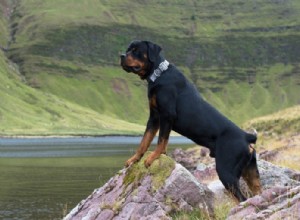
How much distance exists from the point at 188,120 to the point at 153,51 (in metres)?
1.65

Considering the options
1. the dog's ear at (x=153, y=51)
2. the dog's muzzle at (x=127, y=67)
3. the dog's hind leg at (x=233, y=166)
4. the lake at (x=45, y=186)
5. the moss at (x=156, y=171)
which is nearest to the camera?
the dog's hind leg at (x=233, y=166)

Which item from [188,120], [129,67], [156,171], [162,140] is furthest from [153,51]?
[156,171]

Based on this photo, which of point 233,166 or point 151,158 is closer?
point 233,166

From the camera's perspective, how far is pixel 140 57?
40.1 ft

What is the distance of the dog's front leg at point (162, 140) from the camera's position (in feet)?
39.5

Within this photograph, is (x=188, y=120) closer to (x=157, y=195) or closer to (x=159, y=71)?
(x=159, y=71)

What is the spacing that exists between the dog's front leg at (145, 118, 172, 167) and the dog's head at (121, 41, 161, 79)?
117 centimetres

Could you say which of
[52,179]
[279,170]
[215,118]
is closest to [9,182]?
[52,179]

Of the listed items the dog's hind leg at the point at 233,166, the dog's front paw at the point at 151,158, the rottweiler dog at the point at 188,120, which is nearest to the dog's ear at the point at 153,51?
the rottweiler dog at the point at 188,120

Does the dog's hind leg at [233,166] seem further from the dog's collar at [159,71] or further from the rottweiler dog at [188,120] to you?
the dog's collar at [159,71]

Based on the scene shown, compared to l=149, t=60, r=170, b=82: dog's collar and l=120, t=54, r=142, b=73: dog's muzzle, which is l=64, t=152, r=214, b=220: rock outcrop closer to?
l=149, t=60, r=170, b=82: dog's collar

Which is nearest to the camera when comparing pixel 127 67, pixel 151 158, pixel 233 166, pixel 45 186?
pixel 233 166

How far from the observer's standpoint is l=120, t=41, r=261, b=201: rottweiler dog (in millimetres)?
11930

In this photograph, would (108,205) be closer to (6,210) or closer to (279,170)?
(279,170)
